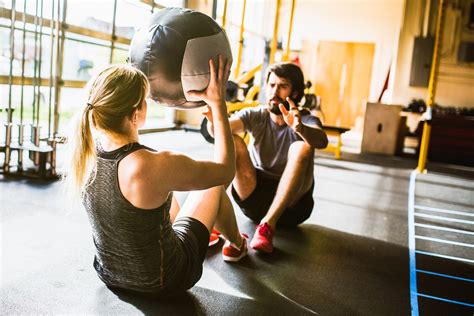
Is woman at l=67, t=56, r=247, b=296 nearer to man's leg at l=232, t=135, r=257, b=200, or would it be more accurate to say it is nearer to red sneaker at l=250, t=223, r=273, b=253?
red sneaker at l=250, t=223, r=273, b=253

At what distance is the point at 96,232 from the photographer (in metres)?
1.48

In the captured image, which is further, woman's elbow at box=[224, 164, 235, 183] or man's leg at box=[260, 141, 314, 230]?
man's leg at box=[260, 141, 314, 230]

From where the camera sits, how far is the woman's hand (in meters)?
1.45

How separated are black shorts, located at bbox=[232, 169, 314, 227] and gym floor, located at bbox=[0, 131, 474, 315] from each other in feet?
0.33

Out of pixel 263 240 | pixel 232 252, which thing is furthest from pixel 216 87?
pixel 263 240

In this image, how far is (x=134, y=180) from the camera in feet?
4.19

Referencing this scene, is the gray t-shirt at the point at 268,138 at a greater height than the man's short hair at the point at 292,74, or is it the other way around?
the man's short hair at the point at 292,74

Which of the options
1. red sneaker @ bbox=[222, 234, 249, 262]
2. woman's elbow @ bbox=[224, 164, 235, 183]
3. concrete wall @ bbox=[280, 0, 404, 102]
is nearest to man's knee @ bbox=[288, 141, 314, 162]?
red sneaker @ bbox=[222, 234, 249, 262]

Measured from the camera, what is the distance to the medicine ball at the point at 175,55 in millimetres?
1533

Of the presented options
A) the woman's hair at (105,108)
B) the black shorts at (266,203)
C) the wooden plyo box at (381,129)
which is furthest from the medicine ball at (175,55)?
the wooden plyo box at (381,129)

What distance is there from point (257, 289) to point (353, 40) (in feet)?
31.0

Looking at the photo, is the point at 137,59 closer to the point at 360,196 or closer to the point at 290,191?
the point at 290,191

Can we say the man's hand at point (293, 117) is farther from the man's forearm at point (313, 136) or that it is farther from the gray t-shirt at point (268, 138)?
the gray t-shirt at point (268, 138)

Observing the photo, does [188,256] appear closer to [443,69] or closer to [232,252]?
[232,252]
